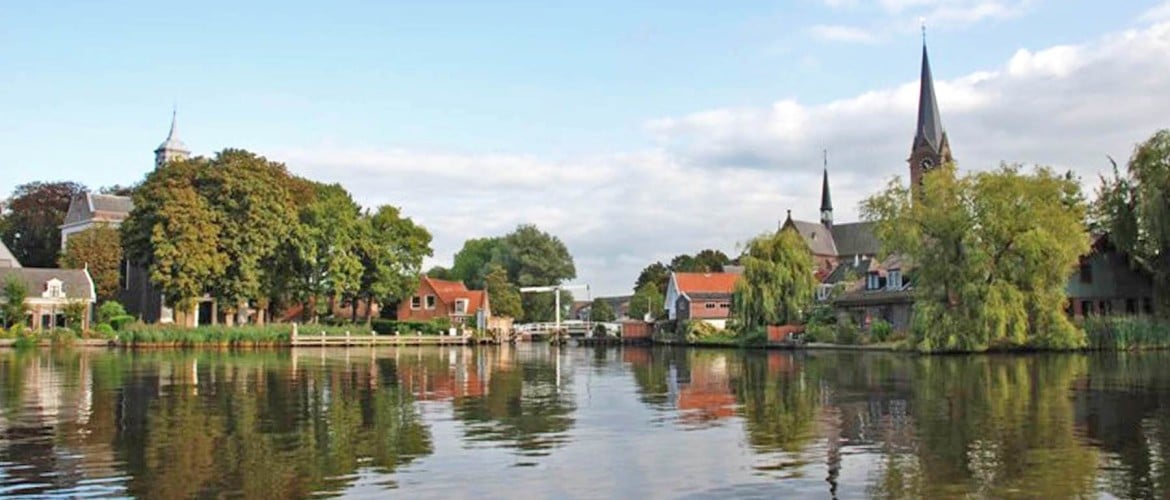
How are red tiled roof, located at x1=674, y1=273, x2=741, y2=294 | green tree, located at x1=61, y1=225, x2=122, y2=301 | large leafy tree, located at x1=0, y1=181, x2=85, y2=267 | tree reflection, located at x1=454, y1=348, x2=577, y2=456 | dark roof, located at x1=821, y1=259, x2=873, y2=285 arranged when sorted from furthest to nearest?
large leafy tree, located at x1=0, y1=181, x2=85, y2=267 → red tiled roof, located at x1=674, y1=273, x2=741, y2=294 → green tree, located at x1=61, y1=225, x2=122, y2=301 → dark roof, located at x1=821, y1=259, x2=873, y2=285 → tree reflection, located at x1=454, y1=348, x2=577, y2=456

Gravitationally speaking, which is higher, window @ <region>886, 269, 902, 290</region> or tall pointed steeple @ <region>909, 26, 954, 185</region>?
tall pointed steeple @ <region>909, 26, 954, 185</region>

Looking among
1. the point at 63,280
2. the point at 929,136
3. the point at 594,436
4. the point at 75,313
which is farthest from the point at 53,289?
the point at 929,136

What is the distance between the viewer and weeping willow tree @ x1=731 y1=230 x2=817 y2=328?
63125 millimetres

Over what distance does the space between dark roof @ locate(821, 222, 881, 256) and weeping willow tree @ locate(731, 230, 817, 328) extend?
4703 cm

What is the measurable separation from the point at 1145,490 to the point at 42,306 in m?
74.0

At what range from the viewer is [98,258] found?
79188 millimetres

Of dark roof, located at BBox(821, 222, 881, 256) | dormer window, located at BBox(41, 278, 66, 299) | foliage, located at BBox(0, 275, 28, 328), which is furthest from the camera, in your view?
dark roof, located at BBox(821, 222, 881, 256)

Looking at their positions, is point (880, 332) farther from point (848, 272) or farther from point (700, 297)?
point (700, 297)

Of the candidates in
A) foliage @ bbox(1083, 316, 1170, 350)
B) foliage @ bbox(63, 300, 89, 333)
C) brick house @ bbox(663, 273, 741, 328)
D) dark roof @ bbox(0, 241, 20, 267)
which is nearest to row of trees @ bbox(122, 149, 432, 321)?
foliage @ bbox(63, 300, 89, 333)

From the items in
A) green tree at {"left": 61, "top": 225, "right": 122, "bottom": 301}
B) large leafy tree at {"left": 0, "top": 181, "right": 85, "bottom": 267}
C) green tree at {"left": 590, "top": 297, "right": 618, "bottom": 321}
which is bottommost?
green tree at {"left": 590, "top": 297, "right": 618, "bottom": 321}

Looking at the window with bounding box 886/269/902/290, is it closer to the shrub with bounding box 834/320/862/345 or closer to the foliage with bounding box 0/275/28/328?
the shrub with bounding box 834/320/862/345

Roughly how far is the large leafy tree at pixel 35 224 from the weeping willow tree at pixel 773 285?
63.8 m

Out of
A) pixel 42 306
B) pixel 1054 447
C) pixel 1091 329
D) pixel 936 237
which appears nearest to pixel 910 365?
pixel 936 237

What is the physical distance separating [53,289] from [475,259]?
60393 mm
